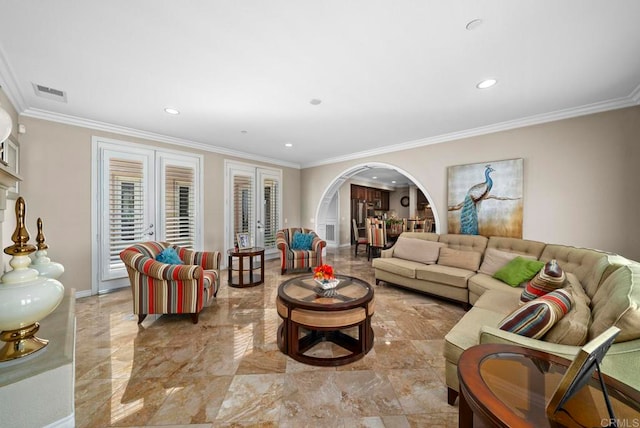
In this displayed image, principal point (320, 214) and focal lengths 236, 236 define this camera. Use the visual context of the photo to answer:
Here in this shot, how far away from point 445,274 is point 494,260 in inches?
25.1

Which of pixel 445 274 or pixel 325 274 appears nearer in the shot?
pixel 325 274

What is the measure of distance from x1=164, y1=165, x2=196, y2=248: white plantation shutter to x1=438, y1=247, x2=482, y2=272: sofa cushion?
14.4ft

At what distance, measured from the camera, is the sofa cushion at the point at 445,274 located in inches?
118

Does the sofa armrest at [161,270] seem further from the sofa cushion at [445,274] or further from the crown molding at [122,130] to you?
the sofa cushion at [445,274]

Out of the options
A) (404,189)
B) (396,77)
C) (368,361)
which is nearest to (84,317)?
(368,361)

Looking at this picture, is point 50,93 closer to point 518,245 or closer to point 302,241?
point 302,241

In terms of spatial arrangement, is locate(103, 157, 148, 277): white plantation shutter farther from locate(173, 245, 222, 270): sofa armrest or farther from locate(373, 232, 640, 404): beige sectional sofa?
locate(373, 232, 640, 404): beige sectional sofa

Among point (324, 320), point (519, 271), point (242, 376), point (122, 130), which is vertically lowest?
point (242, 376)

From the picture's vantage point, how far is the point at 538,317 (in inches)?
51.0

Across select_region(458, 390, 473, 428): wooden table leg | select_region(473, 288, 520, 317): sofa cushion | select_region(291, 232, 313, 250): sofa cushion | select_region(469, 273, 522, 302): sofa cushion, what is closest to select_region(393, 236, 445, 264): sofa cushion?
select_region(469, 273, 522, 302): sofa cushion

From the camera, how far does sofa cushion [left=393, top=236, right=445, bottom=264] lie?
143 inches

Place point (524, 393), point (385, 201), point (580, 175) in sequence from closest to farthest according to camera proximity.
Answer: point (524, 393) < point (580, 175) < point (385, 201)

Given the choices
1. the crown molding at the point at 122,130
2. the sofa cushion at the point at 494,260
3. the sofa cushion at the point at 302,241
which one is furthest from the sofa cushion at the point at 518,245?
the crown molding at the point at 122,130

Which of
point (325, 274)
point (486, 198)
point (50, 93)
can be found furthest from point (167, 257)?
point (486, 198)
